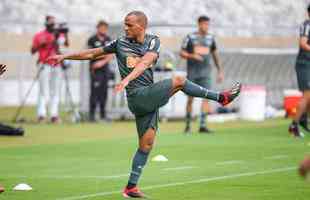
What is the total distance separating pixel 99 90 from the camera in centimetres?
2880

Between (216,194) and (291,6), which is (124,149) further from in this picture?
(291,6)

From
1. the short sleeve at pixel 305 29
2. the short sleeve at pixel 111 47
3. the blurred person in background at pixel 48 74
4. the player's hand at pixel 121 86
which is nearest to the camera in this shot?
the player's hand at pixel 121 86

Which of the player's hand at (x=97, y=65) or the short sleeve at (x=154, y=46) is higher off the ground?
the short sleeve at (x=154, y=46)

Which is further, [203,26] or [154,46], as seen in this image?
[203,26]

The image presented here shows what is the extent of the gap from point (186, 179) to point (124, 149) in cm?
500

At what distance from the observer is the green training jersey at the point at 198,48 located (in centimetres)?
2488

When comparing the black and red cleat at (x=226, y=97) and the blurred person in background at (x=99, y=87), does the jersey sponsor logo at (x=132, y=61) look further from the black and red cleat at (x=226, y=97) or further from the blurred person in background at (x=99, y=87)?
the blurred person in background at (x=99, y=87)

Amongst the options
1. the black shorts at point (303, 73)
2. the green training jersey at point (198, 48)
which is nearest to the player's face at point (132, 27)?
the black shorts at point (303, 73)

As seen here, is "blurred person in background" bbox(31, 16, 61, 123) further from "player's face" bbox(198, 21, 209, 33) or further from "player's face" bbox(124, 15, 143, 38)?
"player's face" bbox(124, 15, 143, 38)

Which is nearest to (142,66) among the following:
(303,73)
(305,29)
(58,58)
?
(58,58)

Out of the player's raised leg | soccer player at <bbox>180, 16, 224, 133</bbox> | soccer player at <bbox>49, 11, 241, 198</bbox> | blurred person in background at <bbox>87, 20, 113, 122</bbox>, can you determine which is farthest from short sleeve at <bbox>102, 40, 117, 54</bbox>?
blurred person in background at <bbox>87, 20, 113, 122</bbox>

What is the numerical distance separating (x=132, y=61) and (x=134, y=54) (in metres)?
0.08

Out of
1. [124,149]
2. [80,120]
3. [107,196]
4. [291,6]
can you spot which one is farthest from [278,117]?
[107,196]

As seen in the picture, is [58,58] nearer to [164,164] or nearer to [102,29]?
[164,164]
